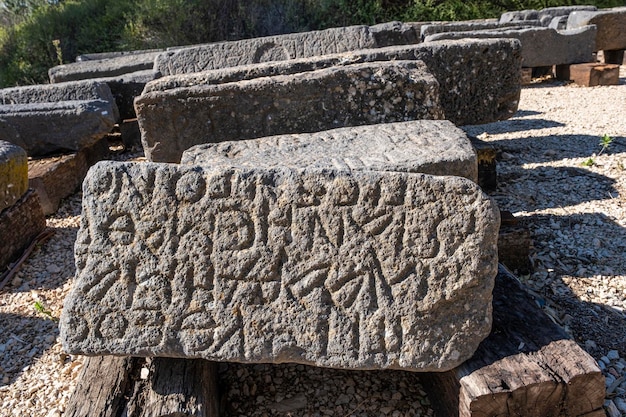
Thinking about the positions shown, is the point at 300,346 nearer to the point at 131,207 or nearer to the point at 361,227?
the point at 361,227

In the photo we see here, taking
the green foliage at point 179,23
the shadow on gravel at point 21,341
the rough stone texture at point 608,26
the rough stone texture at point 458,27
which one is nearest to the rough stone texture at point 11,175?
the shadow on gravel at point 21,341

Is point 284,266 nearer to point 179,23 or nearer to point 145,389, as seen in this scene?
point 145,389

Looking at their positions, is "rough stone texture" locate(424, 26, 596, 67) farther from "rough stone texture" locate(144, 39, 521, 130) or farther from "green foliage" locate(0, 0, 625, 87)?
"green foliage" locate(0, 0, 625, 87)

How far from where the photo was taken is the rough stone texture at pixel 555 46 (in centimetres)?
717

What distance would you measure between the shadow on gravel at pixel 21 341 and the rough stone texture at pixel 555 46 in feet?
21.4

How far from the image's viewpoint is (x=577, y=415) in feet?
5.01

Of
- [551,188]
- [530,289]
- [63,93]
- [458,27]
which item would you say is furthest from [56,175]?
[458,27]

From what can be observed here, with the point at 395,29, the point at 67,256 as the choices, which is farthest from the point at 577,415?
the point at 395,29

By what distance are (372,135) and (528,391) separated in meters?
1.27

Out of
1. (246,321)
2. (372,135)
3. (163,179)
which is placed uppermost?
(163,179)

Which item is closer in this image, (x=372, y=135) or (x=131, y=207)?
(x=131, y=207)

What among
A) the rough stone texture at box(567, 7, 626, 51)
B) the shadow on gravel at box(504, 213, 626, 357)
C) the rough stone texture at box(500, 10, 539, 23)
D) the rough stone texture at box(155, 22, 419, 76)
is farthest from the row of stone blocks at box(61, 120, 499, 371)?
the rough stone texture at box(500, 10, 539, 23)

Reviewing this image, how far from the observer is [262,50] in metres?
4.32

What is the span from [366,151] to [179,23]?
12.5 metres
